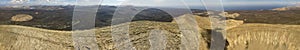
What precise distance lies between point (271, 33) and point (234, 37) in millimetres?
2374

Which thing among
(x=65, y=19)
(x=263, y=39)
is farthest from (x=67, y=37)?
(x=65, y=19)

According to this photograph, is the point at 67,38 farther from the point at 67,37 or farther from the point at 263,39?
the point at 263,39

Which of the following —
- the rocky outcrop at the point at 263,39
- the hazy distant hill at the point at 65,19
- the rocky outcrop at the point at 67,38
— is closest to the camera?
the rocky outcrop at the point at 67,38

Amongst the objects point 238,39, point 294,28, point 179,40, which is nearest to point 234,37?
point 238,39

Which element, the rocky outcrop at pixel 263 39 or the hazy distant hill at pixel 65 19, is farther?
the hazy distant hill at pixel 65 19

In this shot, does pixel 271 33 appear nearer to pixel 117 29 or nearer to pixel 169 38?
pixel 169 38

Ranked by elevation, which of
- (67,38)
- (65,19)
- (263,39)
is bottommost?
(65,19)

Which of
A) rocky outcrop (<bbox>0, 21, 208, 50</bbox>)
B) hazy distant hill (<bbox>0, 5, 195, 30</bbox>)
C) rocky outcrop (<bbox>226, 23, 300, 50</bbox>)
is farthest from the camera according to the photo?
hazy distant hill (<bbox>0, 5, 195, 30</bbox>)

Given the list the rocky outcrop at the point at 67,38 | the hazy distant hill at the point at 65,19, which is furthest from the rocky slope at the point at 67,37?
the hazy distant hill at the point at 65,19

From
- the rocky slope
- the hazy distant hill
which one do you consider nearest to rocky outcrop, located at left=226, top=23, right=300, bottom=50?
the rocky slope

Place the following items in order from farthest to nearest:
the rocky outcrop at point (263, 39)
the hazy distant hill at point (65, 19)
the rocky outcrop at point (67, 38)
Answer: the hazy distant hill at point (65, 19) < the rocky outcrop at point (263, 39) < the rocky outcrop at point (67, 38)

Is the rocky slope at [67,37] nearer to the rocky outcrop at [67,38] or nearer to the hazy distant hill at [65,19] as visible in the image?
the rocky outcrop at [67,38]

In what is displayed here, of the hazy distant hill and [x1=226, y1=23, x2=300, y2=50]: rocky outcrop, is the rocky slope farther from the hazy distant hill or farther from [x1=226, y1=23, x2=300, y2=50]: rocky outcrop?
the hazy distant hill

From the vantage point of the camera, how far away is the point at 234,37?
25938mm
